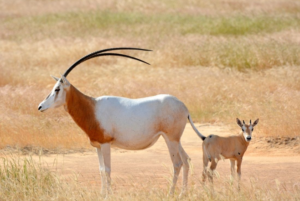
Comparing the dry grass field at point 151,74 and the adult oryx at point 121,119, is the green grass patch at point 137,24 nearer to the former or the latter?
the dry grass field at point 151,74

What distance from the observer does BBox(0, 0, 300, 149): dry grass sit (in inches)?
497

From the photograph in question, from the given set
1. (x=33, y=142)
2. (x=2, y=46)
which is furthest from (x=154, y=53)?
(x=33, y=142)

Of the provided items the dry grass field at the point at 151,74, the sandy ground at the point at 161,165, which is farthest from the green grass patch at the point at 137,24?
the sandy ground at the point at 161,165

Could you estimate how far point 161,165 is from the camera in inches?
402

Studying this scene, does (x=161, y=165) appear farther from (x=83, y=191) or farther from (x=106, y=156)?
(x=83, y=191)

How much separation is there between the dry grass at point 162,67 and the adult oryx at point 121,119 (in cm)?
396

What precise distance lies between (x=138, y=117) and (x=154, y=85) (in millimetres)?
8999

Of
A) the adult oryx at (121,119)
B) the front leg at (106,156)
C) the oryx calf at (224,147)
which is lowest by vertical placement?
the oryx calf at (224,147)

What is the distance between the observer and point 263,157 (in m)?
11.2

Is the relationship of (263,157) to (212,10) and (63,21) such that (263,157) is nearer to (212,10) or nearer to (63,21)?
(63,21)

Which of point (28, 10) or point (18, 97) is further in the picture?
point (28, 10)

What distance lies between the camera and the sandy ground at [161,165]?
885cm

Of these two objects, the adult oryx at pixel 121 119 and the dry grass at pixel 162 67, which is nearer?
the adult oryx at pixel 121 119

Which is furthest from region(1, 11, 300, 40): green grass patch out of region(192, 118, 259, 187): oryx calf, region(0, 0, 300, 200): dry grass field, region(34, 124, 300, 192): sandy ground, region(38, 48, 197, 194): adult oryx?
region(38, 48, 197, 194): adult oryx
